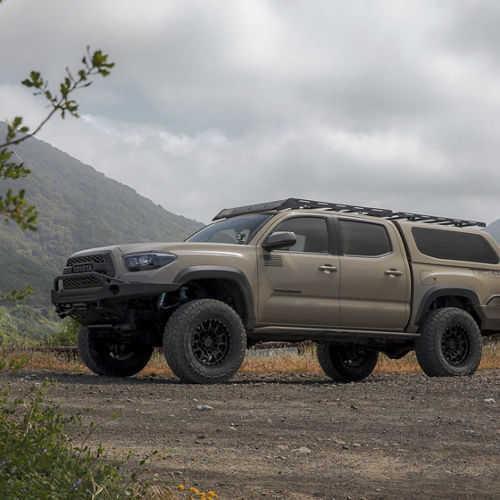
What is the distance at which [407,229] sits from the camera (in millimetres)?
9930

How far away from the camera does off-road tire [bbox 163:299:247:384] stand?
25.2ft

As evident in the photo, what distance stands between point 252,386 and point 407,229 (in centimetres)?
331

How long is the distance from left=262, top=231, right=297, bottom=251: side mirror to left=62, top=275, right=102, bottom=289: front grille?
1871 millimetres

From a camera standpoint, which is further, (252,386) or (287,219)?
(287,219)

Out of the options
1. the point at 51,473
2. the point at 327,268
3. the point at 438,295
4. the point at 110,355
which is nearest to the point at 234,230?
the point at 327,268

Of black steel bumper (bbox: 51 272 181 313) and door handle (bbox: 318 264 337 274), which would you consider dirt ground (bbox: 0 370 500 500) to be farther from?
door handle (bbox: 318 264 337 274)

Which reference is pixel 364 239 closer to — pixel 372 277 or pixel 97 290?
pixel 372 277

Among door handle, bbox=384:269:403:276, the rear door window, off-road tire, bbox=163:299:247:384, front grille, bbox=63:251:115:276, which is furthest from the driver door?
front grille, bbox=63:251:115:276

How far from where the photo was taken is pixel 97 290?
309 inches

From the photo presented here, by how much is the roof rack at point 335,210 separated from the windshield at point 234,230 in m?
0.18

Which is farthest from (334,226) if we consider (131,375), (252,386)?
(131,375)

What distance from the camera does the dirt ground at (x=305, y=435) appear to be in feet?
14.3

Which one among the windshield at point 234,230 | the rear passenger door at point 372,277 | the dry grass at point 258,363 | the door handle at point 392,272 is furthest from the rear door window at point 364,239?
the dry grass at point 258,363

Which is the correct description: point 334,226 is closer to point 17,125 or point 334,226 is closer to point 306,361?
point 306,361
